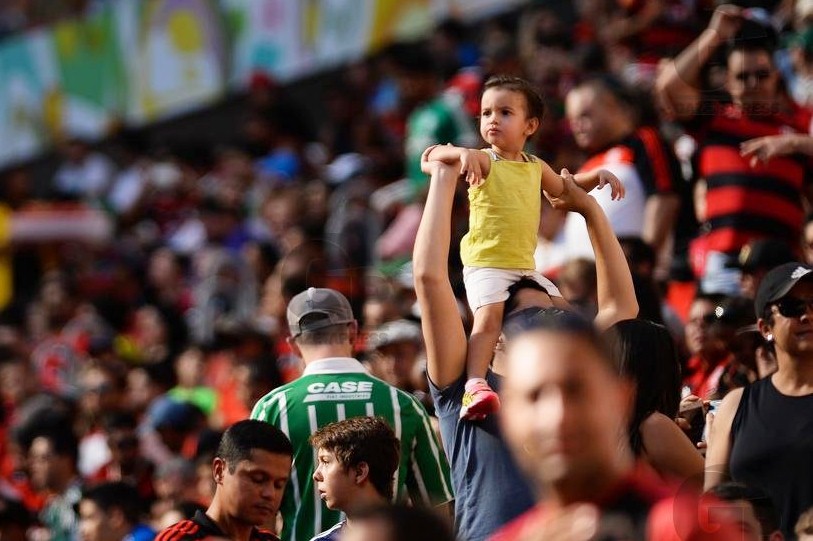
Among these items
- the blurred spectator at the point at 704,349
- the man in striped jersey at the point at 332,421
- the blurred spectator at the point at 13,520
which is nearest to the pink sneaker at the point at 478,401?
the man in striped jersey at the point at 332,421

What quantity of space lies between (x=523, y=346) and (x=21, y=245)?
1549cm

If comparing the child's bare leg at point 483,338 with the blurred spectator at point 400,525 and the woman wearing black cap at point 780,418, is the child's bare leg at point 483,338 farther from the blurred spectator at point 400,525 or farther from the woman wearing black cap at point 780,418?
the blurred spectator at point 400,525

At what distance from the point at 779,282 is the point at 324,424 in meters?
1.69

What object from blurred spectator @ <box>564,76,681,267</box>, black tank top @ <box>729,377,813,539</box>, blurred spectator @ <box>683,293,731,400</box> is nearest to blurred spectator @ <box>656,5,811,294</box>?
blurred spectator @ <box>564,76,681,267</box>

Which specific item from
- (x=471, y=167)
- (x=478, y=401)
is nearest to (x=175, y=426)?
(x=471, y=167)

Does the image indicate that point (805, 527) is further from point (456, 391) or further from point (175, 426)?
point (175, 426)

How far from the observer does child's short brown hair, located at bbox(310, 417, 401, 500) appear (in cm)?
519

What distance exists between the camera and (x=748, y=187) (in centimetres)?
786

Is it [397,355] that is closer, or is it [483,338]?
[483,338]

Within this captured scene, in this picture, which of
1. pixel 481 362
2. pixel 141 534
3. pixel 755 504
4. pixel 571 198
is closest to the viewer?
pixel 755 504

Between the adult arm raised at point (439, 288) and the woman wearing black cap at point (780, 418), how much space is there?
864 mm

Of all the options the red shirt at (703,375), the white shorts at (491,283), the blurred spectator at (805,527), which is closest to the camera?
the blurred spectator at (805,527)

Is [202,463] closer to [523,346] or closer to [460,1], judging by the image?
[523,346]

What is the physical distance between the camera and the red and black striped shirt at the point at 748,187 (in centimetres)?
785
